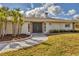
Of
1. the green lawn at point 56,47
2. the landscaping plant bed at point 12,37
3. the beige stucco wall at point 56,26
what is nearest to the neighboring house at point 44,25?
the beige stucco wall at point 56,26

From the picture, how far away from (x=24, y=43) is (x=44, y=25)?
963 mm

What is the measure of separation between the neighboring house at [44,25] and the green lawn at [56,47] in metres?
0.30

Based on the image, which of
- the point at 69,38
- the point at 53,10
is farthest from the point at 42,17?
the point at 69,38

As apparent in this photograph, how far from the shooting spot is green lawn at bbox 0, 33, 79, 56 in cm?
849

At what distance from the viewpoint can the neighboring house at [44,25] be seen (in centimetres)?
883

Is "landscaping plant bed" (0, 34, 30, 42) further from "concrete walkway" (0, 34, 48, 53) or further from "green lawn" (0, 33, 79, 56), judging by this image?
"green lawn" (0, 33, 79, 56)

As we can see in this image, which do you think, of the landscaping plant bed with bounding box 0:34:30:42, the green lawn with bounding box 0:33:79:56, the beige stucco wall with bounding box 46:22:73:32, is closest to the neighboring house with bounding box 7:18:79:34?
the beige stucco wall with bounding box 46:22:73:32

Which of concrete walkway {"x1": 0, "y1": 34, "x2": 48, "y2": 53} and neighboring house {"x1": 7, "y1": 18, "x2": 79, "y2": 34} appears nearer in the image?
concrete walkway {"x1": 0, "y1": 34, "x2": 48, "y2": 53}

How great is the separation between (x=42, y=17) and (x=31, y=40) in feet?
2.82

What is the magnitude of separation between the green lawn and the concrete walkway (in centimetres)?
13

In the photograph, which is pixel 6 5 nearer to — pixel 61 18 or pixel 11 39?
pixel 11 39

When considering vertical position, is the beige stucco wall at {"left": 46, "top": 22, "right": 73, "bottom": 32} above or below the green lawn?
above

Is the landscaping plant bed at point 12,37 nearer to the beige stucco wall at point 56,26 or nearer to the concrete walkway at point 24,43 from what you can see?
the concrete walkway at point 24,43

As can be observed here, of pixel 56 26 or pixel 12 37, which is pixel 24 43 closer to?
pixel 12 37
